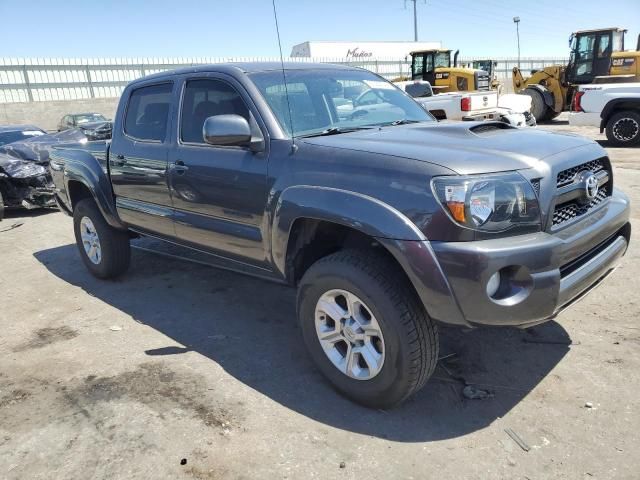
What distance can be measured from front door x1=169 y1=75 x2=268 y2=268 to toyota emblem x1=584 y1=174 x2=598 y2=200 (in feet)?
5.95

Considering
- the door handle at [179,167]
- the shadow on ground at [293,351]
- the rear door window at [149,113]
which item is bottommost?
the shadow on ground at [293,351]

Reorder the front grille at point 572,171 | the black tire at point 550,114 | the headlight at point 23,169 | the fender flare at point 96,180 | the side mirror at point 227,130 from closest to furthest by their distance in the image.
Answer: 1. the front grille at point 572,171
2. the side mirror at point 227,130
3. the fender flare at point 96,180
4. the headlight at point 23,169
5. the black tire at point 550,114

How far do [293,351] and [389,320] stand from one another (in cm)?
122

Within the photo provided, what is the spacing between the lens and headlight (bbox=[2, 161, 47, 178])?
888 centimetres

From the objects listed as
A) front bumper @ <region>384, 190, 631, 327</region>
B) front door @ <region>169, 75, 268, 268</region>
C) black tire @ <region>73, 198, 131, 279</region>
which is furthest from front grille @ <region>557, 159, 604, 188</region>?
black tire @ <region>73, 198, 131, 279</region>

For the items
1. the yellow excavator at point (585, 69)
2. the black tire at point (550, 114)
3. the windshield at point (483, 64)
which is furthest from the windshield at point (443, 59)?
the windshield at point (483, 64)

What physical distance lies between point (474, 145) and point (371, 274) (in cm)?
87

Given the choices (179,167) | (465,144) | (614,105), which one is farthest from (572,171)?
(614,105)

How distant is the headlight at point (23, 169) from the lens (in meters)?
8.88

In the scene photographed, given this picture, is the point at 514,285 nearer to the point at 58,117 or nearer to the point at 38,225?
the point at 38,225

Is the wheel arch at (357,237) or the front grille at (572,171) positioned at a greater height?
the front grille at (572,171)

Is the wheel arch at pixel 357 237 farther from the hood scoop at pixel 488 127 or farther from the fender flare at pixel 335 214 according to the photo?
the hood scoop at pixel 488 127

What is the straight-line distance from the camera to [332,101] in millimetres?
3711

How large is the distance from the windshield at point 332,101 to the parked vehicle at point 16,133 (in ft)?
29.1
